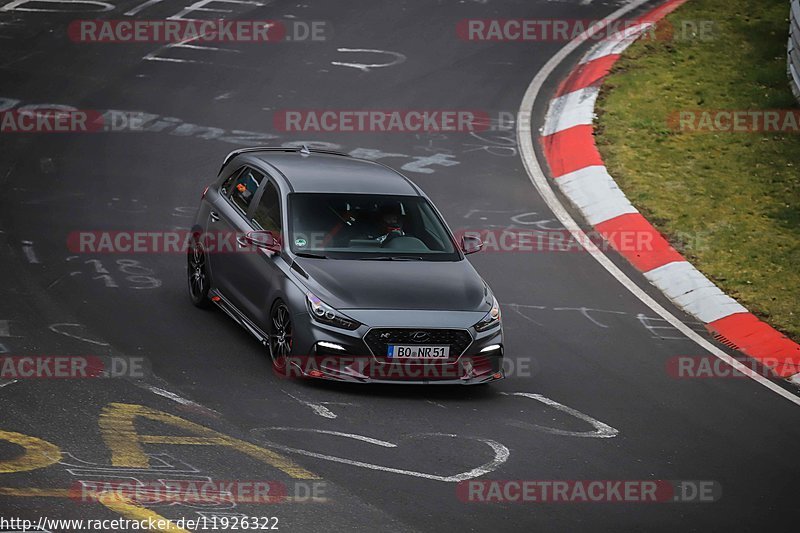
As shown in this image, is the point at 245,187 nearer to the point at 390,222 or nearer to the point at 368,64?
the point at 390,222

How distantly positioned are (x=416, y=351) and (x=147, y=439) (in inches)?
98.9

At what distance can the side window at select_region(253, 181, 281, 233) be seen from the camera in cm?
1219

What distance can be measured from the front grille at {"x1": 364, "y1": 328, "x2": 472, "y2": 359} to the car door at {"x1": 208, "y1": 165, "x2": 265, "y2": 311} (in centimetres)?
179

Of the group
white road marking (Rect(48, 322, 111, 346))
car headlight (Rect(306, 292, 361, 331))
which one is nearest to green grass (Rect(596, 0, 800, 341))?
car headlight (Rect(306, 292, 361, 331))

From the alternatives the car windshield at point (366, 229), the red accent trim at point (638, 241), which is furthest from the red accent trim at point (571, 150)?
the car windshield at point (366, 229)

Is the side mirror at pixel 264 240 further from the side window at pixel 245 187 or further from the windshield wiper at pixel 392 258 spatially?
the side window at pixel 245 187

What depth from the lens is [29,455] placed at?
28.7 ft

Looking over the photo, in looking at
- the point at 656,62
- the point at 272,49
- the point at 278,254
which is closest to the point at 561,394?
the point at 278,254

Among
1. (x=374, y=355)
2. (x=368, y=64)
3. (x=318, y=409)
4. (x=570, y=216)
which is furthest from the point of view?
(x=368, y=64)

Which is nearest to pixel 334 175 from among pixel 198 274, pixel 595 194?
pixel 198 274

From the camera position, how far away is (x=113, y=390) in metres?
10.4

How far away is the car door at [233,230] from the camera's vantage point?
1233 centimetres

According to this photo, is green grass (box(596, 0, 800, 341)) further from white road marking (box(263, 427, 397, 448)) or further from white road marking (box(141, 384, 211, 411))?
white road marking (box(141, 384, 211, 411))

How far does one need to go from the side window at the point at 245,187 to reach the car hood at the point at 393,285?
5.15ft
